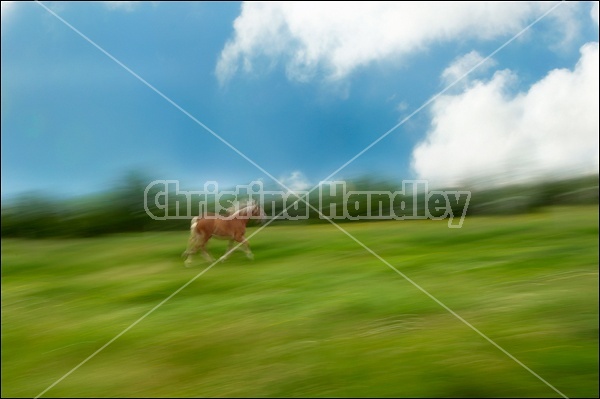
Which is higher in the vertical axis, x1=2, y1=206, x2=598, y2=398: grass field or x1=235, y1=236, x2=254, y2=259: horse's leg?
x1=235, y1=236, x2=254, y2=259: horse's leg

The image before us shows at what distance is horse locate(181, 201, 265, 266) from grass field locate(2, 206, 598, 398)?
0.03m

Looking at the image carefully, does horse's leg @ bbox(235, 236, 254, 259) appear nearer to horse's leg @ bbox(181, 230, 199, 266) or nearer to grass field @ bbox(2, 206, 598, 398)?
grass field @ bbox(2, 206, 598, 398)

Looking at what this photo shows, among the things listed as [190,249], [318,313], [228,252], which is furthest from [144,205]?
[318,313]

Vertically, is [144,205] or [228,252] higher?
[144,205]

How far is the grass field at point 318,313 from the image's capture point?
1.75 meters

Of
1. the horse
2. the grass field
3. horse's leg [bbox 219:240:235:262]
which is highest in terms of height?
the horse

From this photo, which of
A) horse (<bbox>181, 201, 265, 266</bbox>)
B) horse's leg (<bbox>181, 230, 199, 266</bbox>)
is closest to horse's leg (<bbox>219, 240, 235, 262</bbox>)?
horse (<bbox>181, 201, 265, 266</bbox>)

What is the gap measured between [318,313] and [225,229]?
19.1 inches

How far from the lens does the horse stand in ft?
7.20

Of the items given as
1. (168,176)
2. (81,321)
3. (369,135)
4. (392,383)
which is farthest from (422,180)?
(81,321)

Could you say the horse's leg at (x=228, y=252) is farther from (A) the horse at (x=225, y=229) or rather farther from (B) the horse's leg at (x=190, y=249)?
(B) the horse's leg at (x=190, y=249)

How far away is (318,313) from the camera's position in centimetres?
198

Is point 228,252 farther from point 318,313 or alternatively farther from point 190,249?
point 318,313

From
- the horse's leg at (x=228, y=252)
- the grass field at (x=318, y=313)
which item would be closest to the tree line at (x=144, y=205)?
the grass field at (x=318, y=313)
